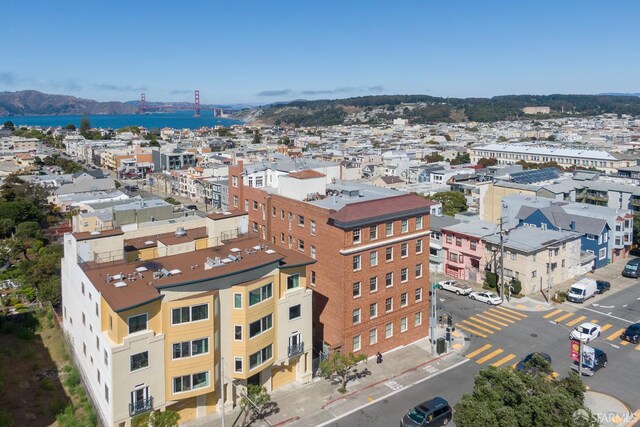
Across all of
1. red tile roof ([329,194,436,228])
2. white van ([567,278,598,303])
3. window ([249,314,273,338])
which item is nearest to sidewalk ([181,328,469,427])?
window ([249,314,273,338])

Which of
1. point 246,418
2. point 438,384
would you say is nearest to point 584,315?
point 438,384

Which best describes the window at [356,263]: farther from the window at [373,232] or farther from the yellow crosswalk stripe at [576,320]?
the yellow crosswalk stripe at [576,320]

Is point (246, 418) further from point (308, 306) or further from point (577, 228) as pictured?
point (577, 228)

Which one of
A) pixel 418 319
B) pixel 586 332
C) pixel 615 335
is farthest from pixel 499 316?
pixel 418 319

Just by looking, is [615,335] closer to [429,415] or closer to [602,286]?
[602,286]

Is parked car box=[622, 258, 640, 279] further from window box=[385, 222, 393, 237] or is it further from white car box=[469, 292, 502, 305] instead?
window box=[385, 222, 393, 237]
